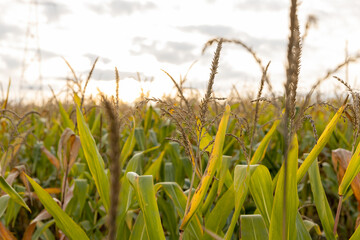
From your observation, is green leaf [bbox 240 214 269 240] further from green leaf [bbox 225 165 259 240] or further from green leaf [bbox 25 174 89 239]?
green leaf [bbox 25 174 89 239]

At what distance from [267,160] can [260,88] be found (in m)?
0.87

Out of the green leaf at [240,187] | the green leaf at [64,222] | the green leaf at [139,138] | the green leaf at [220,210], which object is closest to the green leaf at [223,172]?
the green leaf at [220,210]

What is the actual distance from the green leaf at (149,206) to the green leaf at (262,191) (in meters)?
0.31

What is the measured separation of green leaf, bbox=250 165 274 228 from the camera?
1149mm

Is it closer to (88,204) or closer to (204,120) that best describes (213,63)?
(204,120)

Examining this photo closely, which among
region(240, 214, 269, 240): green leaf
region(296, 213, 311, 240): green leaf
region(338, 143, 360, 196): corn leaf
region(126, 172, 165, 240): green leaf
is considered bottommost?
region(296, 213, 311, 240): green leaf

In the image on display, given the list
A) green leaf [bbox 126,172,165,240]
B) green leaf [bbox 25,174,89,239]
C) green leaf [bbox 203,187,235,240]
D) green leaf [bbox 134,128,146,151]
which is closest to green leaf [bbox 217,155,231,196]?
green leaf [bbox 203,187,235,240]

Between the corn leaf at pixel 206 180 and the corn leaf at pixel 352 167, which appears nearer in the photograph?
the corn leaf at pixel 206 180

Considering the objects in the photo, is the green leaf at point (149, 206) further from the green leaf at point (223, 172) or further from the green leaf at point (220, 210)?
the green leaf at point (223, 172)

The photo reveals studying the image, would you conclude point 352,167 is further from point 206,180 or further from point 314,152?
point 206,180

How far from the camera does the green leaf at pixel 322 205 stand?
1314 mm

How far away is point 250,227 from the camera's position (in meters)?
1.14

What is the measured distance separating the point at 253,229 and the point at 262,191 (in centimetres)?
12

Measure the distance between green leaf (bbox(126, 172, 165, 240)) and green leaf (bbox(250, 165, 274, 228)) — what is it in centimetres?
31
